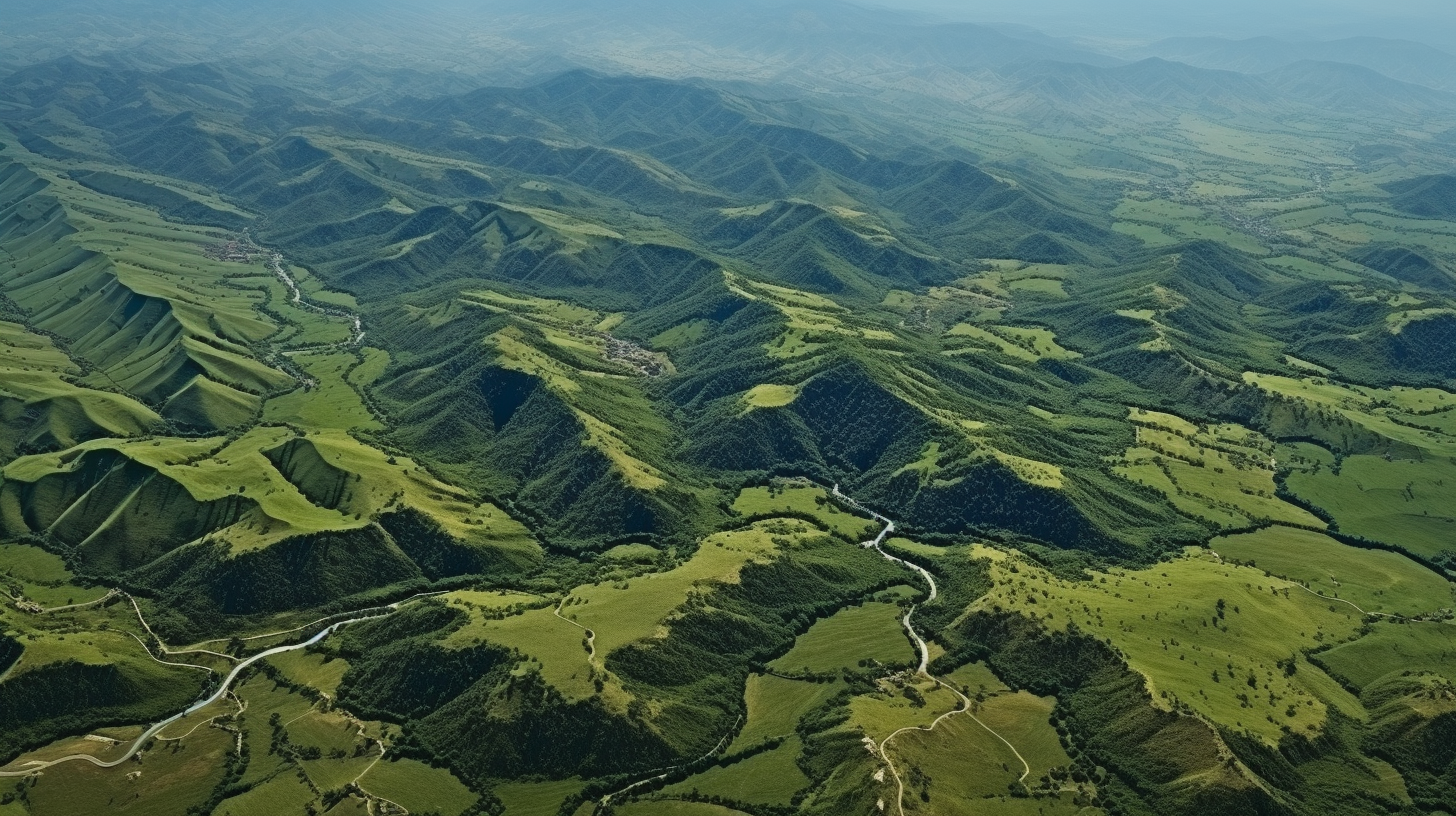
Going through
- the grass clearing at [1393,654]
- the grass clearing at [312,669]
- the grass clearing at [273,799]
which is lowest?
the grass clearing at [312,669]

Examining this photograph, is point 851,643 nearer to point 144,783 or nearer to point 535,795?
point 535,795

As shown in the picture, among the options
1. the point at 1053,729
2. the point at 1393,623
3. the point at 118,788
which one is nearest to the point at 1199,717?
the point at 1053,729

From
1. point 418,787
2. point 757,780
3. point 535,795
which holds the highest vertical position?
point 757,780

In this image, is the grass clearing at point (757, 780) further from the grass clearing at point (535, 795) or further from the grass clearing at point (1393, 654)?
the grass clearing at point (1393, 654)

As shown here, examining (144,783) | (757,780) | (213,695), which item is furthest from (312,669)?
(757,780)

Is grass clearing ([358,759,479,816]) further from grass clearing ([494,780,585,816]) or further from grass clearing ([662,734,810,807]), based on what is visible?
grass clearing ([662,734,810,807])

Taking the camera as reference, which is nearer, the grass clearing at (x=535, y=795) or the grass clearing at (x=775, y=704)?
the grass clearing at (x=535, y=795)

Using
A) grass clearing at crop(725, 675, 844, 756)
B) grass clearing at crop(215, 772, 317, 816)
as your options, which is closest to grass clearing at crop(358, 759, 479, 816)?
grass clearing at crop(215, 772, 317, 816)

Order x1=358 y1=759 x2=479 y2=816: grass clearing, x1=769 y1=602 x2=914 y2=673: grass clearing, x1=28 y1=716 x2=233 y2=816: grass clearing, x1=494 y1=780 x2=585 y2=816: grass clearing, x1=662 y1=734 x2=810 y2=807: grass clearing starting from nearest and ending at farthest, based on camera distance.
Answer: x1=28 y1=716 x2=233 y2=816: grass clearing
x1=358 y1=759 x2=479 y2=816: grass clearing
x1=494 y1=780 x2=585 y2=816: grass clearing
x1=662 y1=734 x2=810 y2=807: grass clearing
x1=769 y1=602 x2=914 y2=673: grass clearing

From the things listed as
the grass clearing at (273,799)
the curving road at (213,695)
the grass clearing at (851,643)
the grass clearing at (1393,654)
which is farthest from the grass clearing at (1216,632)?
the grass clearing at (273,799)
